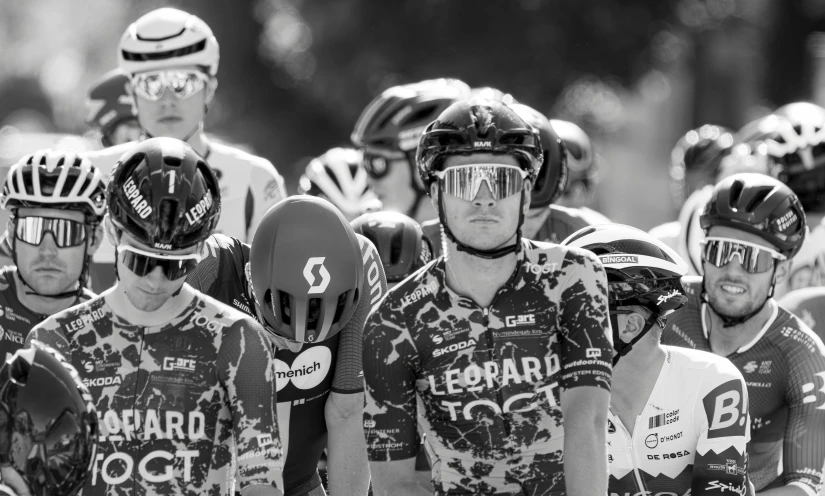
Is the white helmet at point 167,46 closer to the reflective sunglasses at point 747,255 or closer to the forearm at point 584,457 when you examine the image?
the reflective sunglasses at point 747,255

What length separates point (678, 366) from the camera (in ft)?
20.9

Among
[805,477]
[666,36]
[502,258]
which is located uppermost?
[666,36]

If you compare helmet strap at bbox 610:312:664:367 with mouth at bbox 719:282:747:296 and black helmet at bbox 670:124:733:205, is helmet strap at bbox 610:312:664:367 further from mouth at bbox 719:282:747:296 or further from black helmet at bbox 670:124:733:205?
black helmet at bbox 670:124:733:205

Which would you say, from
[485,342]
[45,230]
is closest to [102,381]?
[485,342]

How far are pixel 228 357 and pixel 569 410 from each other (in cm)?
135

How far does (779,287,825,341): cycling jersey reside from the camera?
27.9 feet

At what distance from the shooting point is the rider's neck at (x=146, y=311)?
5258 mm

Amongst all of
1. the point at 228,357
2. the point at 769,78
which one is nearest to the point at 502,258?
the point at 228,357

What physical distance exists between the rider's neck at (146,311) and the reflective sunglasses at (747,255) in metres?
3.33

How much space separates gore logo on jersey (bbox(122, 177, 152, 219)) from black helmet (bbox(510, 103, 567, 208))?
377cm

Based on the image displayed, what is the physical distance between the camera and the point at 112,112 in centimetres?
1166

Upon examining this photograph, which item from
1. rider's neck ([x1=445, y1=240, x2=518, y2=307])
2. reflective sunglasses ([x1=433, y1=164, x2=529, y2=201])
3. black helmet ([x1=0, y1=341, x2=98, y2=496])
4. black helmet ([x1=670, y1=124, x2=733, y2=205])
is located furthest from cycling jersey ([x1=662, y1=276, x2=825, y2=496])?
black helmet ([x1=670, y1=124, x2=733, y2=205])

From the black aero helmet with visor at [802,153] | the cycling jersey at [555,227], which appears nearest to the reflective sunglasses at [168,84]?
the cycling jersey at [555,227]

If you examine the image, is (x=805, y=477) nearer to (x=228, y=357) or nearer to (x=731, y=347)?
(x=731, y=347)
